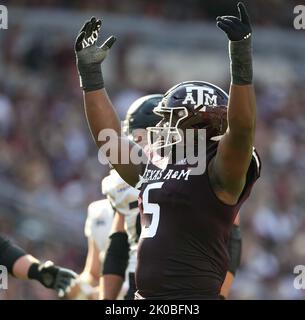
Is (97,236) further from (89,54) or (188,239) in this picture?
(188,239)

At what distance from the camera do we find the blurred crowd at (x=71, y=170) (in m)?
11.8

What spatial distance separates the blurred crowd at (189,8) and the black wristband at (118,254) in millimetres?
9121

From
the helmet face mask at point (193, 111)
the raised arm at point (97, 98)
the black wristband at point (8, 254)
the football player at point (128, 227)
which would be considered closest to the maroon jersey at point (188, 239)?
the helmet face mask at point (193, 111)

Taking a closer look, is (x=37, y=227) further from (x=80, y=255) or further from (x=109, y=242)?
(x=109, y=242)

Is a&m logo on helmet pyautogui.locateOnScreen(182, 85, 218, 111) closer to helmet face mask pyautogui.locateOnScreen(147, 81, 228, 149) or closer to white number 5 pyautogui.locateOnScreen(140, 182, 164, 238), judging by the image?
helmet face mask pyautogui.locateOnScreen(147, 81, 228, 149)

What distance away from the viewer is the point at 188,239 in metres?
4.66

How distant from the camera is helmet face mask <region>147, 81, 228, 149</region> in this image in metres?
4.82

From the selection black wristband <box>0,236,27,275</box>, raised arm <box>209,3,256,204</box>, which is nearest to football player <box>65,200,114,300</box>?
black wristband <box>0,236,27,275</box>

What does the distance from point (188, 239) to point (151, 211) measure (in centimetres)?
24

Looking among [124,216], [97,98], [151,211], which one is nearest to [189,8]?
[124,216]

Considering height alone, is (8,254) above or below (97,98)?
below

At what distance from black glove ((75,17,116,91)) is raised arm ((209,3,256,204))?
869mm

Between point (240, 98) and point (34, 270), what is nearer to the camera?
point (240, 98)

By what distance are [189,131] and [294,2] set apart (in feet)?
38.1
